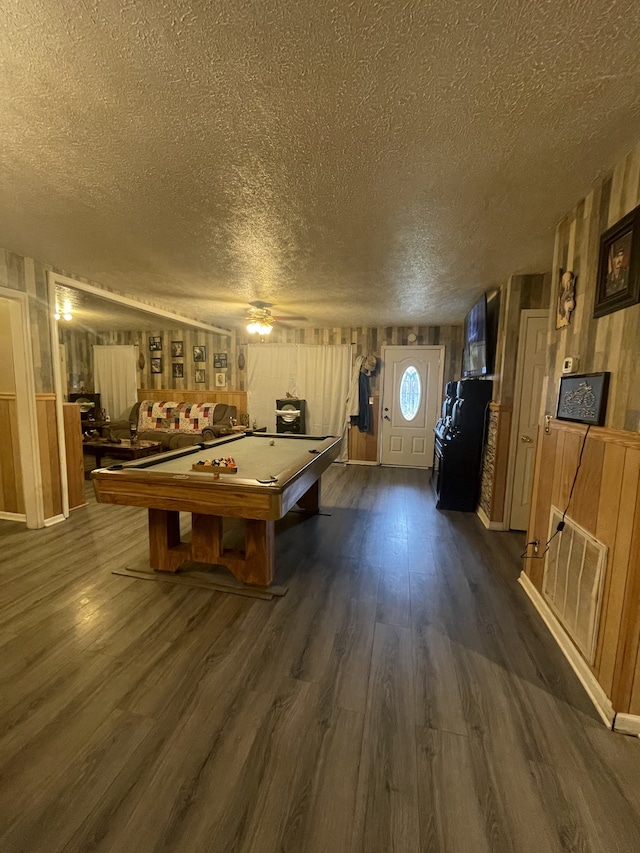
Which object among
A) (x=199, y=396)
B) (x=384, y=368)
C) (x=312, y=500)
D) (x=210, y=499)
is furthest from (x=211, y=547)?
(x=199, y=396)

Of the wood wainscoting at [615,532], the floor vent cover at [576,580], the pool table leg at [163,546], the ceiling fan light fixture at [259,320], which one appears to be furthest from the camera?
the ceiling fan light fixture at [259,320]

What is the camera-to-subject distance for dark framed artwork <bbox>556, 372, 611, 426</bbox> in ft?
5.50

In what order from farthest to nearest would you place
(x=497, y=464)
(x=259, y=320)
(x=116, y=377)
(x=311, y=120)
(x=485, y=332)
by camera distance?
(x=116, y=377), (x=259, y=320), (x=485, y=332), (x=497, y=464), (x=311, y=120)

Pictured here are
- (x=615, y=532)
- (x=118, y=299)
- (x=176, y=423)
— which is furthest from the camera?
(x=176, y=423)

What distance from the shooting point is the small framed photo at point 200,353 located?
22.1 ft

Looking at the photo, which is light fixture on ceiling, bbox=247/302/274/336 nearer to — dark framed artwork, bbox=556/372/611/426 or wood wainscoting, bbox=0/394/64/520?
wood wainscoting, bbox=0/394/64/520

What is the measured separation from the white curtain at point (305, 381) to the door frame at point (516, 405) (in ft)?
10.7

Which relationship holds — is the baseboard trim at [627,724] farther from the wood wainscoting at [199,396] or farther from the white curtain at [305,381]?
the wood wainscoting at [199,396]

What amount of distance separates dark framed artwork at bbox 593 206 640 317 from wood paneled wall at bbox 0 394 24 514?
15.3ft

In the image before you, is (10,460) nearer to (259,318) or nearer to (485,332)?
(259,318)

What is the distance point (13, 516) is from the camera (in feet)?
11.5

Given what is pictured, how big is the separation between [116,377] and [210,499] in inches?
245

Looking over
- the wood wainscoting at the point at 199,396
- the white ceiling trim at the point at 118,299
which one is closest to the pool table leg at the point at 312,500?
the white ceiling trim at the point at 118,299

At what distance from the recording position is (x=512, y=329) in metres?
3.24
